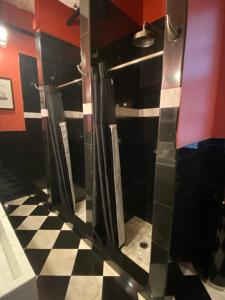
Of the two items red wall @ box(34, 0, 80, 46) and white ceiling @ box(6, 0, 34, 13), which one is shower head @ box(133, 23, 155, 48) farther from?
white ceiling @ box(6, 0, 34, 13)

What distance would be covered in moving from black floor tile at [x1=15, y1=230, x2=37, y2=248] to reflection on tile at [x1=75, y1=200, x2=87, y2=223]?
0.49 metres

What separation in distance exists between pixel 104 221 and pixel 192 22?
58.3 inches

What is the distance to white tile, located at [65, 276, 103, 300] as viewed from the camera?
1097 mm

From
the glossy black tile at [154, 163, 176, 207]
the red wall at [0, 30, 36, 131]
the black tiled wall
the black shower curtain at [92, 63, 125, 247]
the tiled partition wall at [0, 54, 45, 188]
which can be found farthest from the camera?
the tiled partition wall at [0, 54, 45, 188]

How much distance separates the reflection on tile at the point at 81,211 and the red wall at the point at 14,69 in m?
1.42

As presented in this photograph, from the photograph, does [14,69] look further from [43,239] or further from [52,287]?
[52,287]

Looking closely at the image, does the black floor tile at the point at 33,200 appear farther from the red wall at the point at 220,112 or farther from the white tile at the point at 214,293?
the red wall at the point at 220,112

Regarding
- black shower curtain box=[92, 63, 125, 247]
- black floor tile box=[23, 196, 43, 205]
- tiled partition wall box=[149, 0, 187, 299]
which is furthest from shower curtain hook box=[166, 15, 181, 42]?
black floor tile box=[23, 196, 43, 205]

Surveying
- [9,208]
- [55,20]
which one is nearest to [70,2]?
[55,20]

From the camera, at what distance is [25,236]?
1.65 m

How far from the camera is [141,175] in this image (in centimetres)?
178

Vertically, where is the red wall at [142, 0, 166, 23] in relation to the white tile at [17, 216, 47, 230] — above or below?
above

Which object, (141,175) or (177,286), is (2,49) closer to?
(141,175)

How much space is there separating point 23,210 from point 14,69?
6.36 feet
